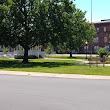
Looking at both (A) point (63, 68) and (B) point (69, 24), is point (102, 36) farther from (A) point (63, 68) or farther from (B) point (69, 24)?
(A) point (63, 68)

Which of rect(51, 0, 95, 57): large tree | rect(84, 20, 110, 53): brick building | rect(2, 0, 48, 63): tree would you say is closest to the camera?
rect(2, 0, 48, 63): tree

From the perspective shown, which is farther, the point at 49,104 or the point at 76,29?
the point at 76,29

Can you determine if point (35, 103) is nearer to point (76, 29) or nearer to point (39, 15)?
point (39, 15)

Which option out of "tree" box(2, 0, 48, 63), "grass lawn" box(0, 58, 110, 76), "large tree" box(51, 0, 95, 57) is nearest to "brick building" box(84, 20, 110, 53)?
"large tree" box(51, 0, 95, 57)

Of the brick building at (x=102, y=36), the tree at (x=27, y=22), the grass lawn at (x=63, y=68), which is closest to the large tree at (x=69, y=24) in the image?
the tree at (x=27, y=22)

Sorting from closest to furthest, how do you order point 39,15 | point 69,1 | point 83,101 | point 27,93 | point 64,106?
point 64,106 < point 83,101 < point 27,93 < point 39,15 < point 69,1

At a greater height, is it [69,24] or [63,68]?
[69,24]

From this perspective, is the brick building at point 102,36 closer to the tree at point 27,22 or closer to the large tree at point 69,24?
the large tree at point 69,24

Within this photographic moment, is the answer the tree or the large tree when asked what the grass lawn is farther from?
the large tree

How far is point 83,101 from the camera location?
10.5 m

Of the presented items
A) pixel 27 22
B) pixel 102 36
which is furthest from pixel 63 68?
pixel 102 36

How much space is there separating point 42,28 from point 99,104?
1141 inches

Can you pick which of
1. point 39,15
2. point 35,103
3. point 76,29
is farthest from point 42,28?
point 35,103

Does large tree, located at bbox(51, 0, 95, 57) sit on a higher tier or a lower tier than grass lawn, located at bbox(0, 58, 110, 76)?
higher
